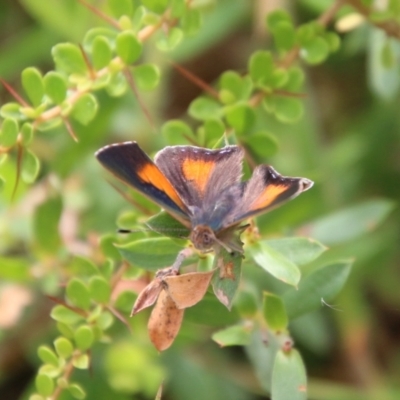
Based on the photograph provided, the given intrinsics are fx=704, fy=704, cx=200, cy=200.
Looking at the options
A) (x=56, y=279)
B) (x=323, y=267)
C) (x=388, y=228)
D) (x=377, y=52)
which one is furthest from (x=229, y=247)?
(x=388, y=228)

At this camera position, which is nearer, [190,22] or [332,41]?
[190,22]

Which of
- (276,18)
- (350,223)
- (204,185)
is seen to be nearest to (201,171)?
(204,185)

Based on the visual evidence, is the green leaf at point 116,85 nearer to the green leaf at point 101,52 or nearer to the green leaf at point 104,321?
the green leaf at point 101,52

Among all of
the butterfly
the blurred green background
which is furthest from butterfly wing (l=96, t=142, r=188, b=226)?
the blurred green background

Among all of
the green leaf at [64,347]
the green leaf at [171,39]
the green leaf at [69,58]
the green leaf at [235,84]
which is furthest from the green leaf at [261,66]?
the green leaf at [64,347]

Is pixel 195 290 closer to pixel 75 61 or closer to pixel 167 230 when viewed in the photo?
pixel 167 230

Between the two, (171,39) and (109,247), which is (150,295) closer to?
(109,247)
